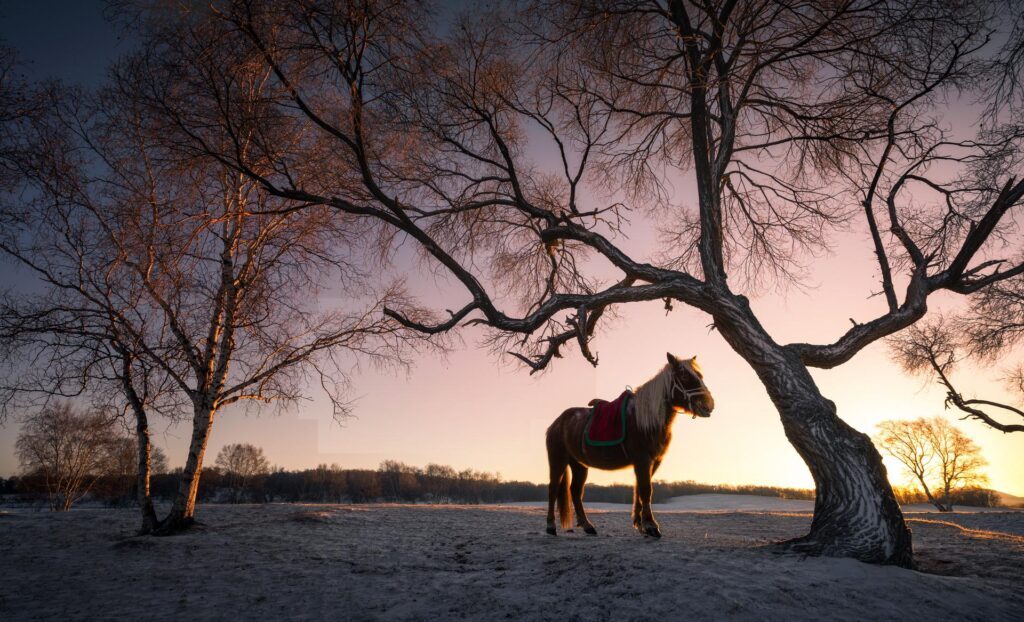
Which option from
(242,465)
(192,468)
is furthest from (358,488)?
(192,468)

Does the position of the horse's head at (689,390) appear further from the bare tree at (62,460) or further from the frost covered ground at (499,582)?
the bare tree at (62,460)

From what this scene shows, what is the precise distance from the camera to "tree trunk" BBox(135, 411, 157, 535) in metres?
8.49

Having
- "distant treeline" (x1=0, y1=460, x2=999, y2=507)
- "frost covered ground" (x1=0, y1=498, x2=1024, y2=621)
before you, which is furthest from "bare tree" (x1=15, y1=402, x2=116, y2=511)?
"frost covered ground" (x1=0, y1=498, x2=1024, y2=621)

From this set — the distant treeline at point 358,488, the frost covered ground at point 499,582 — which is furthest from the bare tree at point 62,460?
the frost covered ground at point 499,582

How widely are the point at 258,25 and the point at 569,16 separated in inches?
167

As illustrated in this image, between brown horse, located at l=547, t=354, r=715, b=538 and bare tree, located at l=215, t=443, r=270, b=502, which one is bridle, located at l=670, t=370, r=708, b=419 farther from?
bare tree, located at l=215, t=443, r=270, b=502

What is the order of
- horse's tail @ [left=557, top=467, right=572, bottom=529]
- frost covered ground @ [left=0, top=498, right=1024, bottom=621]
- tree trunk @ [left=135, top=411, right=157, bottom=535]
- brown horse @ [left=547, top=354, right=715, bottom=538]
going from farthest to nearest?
1. tree trunk @ [left=135, top=411, right=157, bottom=535]
2. horse's tail @ [left=557, top=467, right=572, bottom=529]
3. brown horse @ [left=547, top=354, right=715, bottom=538]
4. frost covered ground @ [left=0, top=498, right=1024, bottom=621]

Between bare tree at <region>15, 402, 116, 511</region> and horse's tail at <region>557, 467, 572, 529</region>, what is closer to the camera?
horse's tail at <region>557, 467, 572, 529</region>

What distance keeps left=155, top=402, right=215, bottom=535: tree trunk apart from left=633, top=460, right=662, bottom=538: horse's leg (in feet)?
26.5

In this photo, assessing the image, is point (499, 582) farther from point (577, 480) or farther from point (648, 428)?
point (577, 480)

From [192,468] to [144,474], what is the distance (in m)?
0.78

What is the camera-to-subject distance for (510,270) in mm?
9773

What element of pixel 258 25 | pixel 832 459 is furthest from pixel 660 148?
pixel 258 25

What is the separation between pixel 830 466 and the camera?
16.8 feet
